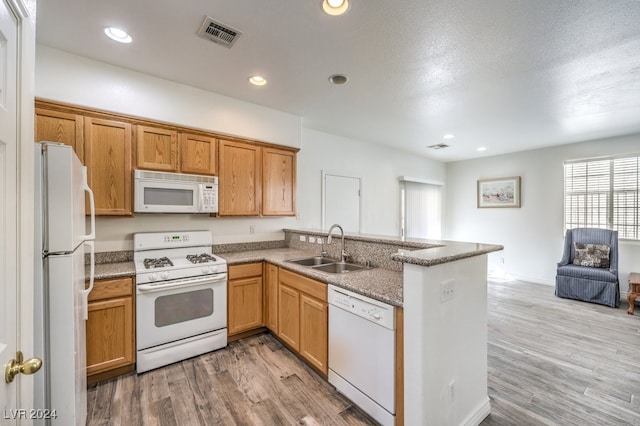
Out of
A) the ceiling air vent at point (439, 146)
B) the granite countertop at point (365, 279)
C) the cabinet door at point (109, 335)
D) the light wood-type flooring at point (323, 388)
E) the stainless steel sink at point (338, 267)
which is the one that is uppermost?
→ the ceiling air vent at point (439, 146)

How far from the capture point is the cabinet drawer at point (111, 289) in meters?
2.11

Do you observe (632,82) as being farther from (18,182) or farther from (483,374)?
(18,182)

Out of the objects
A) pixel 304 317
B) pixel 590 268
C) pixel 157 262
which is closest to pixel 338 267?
pixel 304 317

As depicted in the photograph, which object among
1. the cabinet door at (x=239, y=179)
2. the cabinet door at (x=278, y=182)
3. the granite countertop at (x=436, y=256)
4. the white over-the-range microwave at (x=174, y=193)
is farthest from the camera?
the cabinet door at (x=278, y=182)

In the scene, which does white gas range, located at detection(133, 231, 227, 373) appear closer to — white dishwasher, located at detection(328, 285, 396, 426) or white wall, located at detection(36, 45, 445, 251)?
white wall, located at detection(36, 45, 445, 251)

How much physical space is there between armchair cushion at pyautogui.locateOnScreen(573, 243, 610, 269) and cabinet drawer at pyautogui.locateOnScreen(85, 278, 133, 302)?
20.7ft

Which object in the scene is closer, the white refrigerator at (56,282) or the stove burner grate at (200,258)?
the white refrigerator at (56,282)

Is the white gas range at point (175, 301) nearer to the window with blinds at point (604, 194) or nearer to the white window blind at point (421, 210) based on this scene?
the white window blind at point (421, 210)

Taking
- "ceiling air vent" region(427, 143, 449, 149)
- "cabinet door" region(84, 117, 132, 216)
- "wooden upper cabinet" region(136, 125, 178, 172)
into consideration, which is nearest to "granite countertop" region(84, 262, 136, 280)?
"cabinet door" region(84, 117, 132, 216)

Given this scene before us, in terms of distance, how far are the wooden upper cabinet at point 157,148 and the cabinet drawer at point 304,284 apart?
1581mm

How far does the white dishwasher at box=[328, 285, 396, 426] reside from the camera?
1.64m

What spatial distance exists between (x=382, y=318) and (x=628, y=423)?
6.04 feet

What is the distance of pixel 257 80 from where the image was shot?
2.75 meters

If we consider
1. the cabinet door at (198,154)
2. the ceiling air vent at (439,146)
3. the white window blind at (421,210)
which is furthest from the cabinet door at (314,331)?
the ceiling air vent at (439,146)
